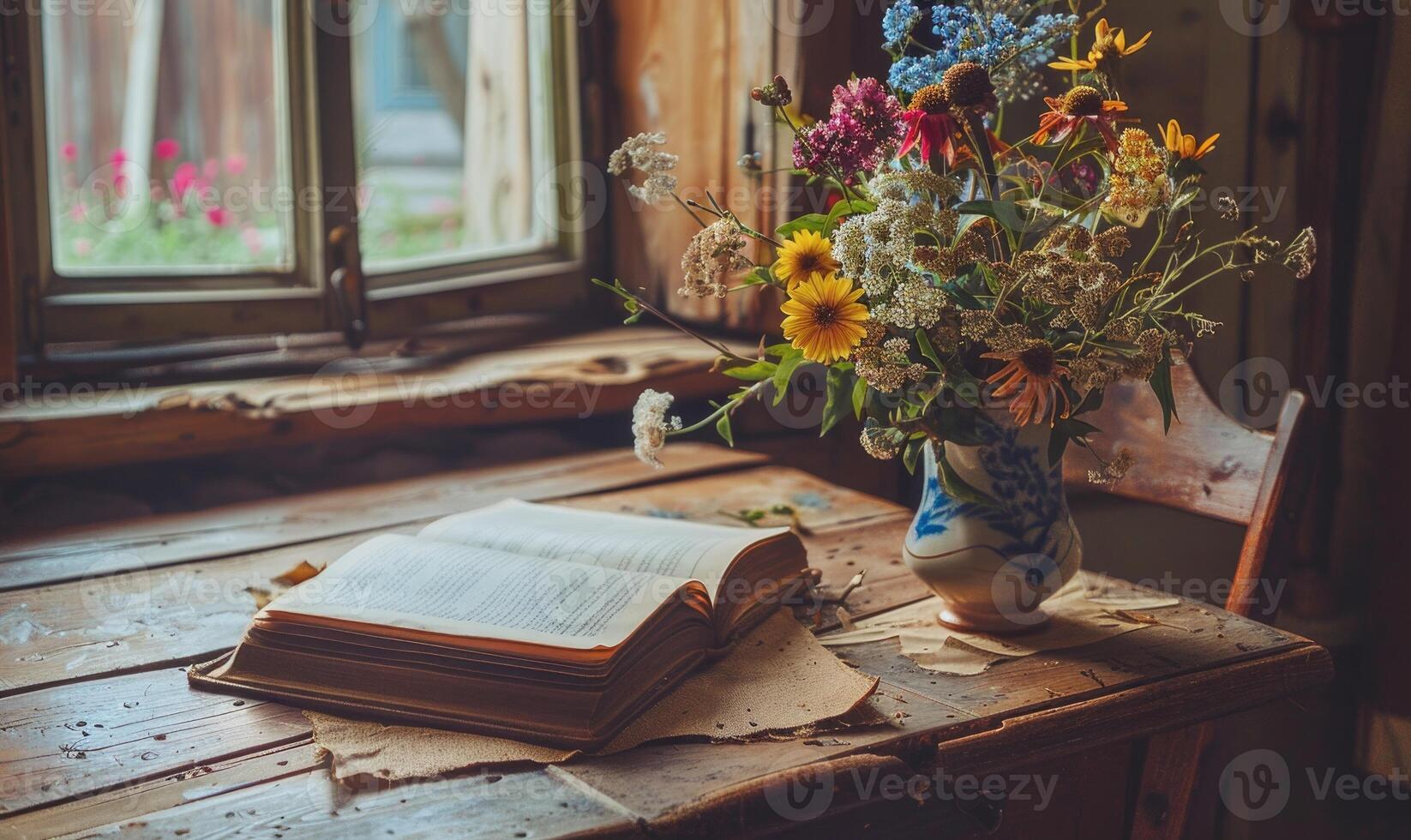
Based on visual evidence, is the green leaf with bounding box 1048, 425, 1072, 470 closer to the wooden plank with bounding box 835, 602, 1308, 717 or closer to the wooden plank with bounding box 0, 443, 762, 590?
the wooden plank with bounding box 835, 602, 1308, 717

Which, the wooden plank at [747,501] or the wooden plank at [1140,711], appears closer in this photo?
the wooden plank at [1140,711]

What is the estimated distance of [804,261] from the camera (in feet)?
3.10

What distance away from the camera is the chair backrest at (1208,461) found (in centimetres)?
117

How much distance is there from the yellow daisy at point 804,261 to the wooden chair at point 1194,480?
39cm

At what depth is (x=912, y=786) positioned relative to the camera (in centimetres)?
84

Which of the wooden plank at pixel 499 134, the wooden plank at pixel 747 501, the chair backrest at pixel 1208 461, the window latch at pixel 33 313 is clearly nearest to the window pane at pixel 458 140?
the wooden plank at pixel 499 134

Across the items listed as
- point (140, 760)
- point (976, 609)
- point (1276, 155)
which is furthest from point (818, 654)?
point (1276, 155)

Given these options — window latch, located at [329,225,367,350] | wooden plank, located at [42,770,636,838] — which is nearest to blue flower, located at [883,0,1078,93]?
wooden plank, located at [42,770,636,838]

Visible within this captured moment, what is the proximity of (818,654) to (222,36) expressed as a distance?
4.31ft

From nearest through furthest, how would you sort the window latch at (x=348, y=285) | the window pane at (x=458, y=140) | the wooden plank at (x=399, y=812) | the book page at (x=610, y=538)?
the wooden plank at (x=399, y=812), the book page at (x=610, y=538), the window latch at (x=348, y=285), the window pane at (x=458, y=140)

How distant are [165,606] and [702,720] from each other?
0.56m

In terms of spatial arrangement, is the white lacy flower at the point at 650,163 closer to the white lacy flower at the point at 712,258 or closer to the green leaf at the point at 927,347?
the white lacy flower at the point at 712,258

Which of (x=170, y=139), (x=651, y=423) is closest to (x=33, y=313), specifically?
(x=170, y=139)

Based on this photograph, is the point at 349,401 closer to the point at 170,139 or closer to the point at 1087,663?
the point at 170,139
